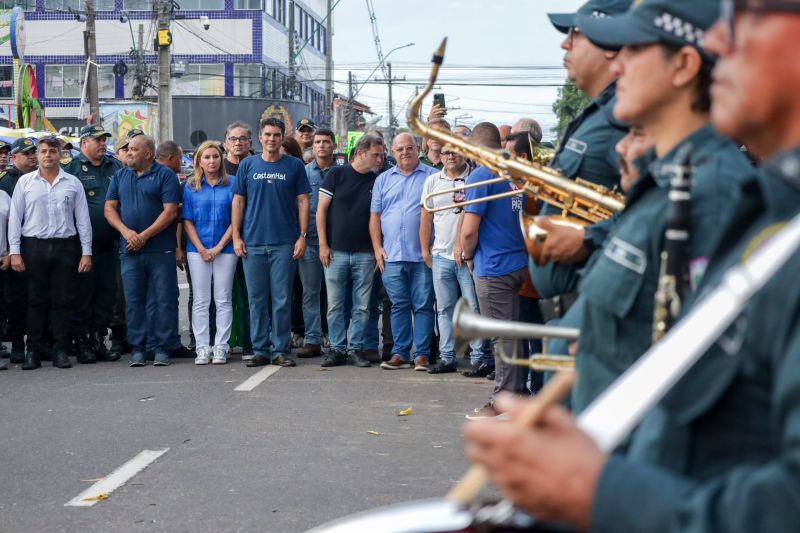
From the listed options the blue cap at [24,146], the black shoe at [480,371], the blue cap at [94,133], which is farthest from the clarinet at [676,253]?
the blue cap at [24,146]

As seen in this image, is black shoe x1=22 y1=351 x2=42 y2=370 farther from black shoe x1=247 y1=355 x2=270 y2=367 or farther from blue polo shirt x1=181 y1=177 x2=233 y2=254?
black shoe x1=247 y1=355 x2=270 y2=367

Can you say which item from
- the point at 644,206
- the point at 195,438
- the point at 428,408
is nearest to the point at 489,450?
the point at 644,206

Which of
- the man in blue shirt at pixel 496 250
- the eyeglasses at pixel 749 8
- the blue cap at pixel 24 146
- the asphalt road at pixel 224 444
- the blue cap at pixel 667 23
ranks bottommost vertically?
the asphalt road at pixel 224 444

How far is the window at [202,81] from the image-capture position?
2576 inches

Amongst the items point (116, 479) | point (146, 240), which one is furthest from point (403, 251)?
point (116, 479)

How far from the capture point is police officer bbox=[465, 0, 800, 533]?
1509 mm

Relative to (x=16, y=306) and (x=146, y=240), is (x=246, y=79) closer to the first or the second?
(x=16, y=306)

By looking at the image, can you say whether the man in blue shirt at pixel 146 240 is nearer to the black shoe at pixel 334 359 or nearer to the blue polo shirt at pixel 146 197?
the blue polo shirt at pixel 146 197

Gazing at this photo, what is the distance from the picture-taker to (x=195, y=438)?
25.8ft

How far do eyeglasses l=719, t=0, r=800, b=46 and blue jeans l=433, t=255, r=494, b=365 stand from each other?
9303 mm

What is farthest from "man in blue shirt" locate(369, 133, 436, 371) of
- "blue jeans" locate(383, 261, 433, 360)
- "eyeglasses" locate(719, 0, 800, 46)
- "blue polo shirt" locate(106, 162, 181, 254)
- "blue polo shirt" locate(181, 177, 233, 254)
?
"eyeglasses" locate(719, 0, 800, 46)

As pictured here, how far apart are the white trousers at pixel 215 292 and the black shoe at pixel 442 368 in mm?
2170

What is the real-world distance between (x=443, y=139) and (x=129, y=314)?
24.0 ft

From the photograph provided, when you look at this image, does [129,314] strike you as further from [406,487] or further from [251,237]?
[406,487]
